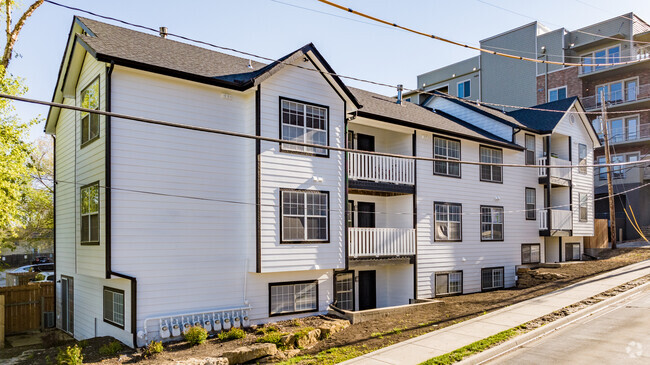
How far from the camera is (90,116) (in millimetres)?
14391

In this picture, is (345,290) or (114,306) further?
(345,290)

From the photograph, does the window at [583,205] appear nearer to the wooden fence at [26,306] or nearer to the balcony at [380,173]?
the balcony at [380,173]

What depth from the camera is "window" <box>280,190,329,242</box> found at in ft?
48.5

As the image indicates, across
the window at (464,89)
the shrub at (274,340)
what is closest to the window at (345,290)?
the shrub at (274,340)

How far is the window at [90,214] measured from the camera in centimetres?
1340

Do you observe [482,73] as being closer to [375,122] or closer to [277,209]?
[375,122]

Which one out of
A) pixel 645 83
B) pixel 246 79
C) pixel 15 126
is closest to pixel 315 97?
pixel 246 79

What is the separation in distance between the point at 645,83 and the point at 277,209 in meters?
37.4

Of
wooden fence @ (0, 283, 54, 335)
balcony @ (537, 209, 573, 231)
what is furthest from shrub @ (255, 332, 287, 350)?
balcony @ (537, 209, 573, 231)

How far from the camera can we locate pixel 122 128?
12617 millimetres

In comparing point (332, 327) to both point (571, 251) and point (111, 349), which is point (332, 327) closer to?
point (111, 349)

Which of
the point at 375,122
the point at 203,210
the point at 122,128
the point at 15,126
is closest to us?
the point at 122,128

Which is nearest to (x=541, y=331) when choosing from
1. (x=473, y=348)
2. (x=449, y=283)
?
(x=473, y=348)

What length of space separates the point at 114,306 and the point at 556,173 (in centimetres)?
2300
